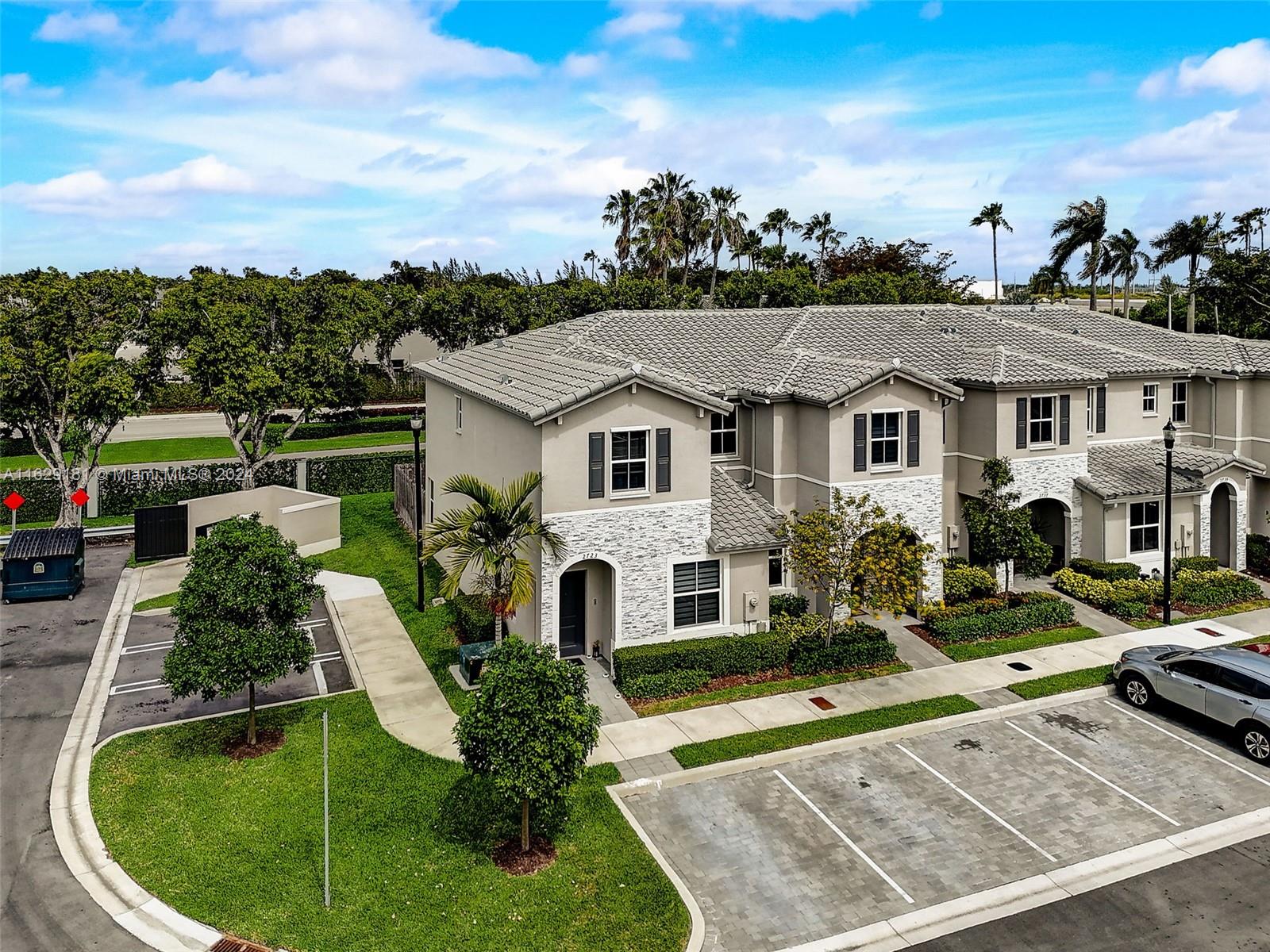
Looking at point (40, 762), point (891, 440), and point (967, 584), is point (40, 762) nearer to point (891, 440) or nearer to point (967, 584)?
point (891, 440)

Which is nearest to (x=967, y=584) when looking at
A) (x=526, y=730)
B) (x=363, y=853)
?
(x=526, y=730)

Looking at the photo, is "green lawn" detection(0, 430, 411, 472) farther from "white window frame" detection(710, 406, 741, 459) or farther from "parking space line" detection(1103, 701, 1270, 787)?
"parking space line" detection(1103, 701, 1270, 787)

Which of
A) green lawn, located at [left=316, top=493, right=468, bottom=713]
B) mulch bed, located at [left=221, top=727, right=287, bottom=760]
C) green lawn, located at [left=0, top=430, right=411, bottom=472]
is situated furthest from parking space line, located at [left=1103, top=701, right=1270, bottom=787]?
green lawn, located at [left=0, top=430, right=411, bottom=472]

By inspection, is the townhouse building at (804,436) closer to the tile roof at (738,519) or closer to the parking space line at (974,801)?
the tile roof at (738,519)

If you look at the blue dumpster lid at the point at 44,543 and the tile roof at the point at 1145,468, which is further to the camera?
the tile roof at the point at 1145,468

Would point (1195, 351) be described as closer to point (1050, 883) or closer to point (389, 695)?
point (1050, 883)

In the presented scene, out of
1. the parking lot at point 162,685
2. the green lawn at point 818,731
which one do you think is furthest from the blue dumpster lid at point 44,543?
the green lawn at point 818,731
